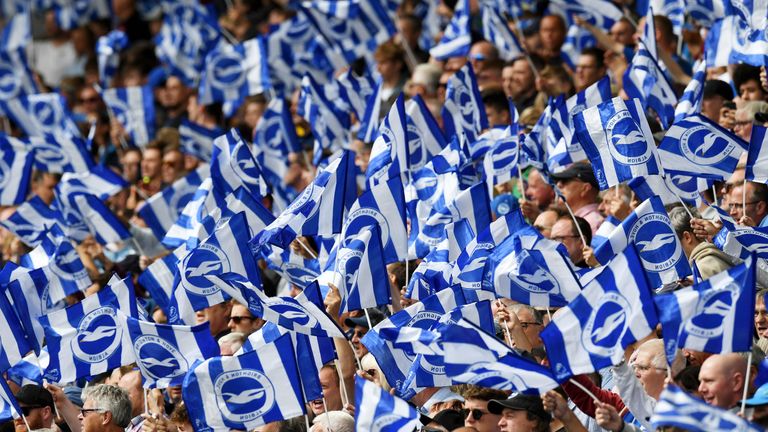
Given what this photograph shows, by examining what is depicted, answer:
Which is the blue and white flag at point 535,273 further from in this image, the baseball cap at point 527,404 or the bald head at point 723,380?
the bald head at point 723,380

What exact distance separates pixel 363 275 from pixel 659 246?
1870 millimetres

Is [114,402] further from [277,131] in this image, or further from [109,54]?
[109,54]

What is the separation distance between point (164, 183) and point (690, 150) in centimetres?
720

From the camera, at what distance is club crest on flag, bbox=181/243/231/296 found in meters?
11.3

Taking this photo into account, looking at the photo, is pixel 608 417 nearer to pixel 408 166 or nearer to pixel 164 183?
pixel 408 166

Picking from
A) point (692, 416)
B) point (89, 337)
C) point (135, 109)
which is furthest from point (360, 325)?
point (135, 109)

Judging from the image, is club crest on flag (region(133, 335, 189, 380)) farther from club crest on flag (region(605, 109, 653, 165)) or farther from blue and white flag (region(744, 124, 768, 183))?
Result: blue and white flag (region(744, 124, 768, 183))

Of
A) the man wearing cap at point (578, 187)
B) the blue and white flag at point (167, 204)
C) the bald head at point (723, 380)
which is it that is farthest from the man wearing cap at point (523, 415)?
the blue and white flag at point (167, 204)

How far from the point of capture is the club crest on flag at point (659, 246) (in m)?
9.96

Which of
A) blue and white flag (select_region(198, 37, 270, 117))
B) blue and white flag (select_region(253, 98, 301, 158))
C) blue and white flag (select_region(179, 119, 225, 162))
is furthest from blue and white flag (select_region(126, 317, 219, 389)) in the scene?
blue and white flag (select_region(198, 37, 270, 117))

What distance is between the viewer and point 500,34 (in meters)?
15.5

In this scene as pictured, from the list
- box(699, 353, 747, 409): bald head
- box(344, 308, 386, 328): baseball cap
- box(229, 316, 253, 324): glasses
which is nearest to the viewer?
box(699, 353, 747, 409): bald head

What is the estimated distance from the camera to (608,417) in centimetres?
801

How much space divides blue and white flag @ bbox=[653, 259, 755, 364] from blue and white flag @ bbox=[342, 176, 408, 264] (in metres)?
3.27
